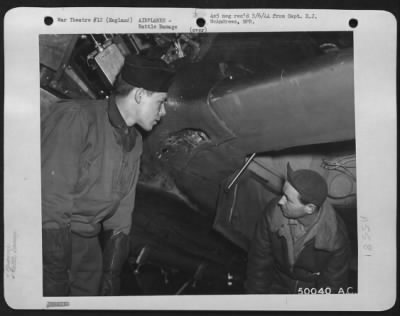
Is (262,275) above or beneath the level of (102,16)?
beneath

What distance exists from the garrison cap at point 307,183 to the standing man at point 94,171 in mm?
202

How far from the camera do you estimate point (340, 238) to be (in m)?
0.72

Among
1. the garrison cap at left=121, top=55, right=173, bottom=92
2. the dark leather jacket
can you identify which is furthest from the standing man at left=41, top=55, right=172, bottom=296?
the dark leather jacket

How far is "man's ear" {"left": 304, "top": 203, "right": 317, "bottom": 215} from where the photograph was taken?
0.71 meters

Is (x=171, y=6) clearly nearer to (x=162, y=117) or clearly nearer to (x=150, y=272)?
(x=162, y=117)

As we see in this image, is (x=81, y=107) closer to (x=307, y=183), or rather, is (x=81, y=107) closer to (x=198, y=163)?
(x=198, y=163)

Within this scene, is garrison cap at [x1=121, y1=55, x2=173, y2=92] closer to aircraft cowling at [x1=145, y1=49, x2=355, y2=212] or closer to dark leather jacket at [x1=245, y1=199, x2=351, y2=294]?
aircraft cowling at [x1=145, y1=49, x2=355, y2=212]

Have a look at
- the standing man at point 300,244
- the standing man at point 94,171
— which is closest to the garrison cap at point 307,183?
the standing man at point 300,244

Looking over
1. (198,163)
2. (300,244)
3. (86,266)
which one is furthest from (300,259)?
(86,266)

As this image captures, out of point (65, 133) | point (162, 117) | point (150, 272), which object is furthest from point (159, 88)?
point (150, 272)

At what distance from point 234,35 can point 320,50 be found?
4.8 inches

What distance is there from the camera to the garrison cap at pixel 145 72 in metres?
0.70

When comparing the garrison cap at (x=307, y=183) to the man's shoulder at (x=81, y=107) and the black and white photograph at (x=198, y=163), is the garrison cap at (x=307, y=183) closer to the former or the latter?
the black and white photograph at (x=198, y=163)

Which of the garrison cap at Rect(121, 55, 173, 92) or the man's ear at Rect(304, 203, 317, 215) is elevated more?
the garrison cap at Rect(121, 55, 173, 92)
